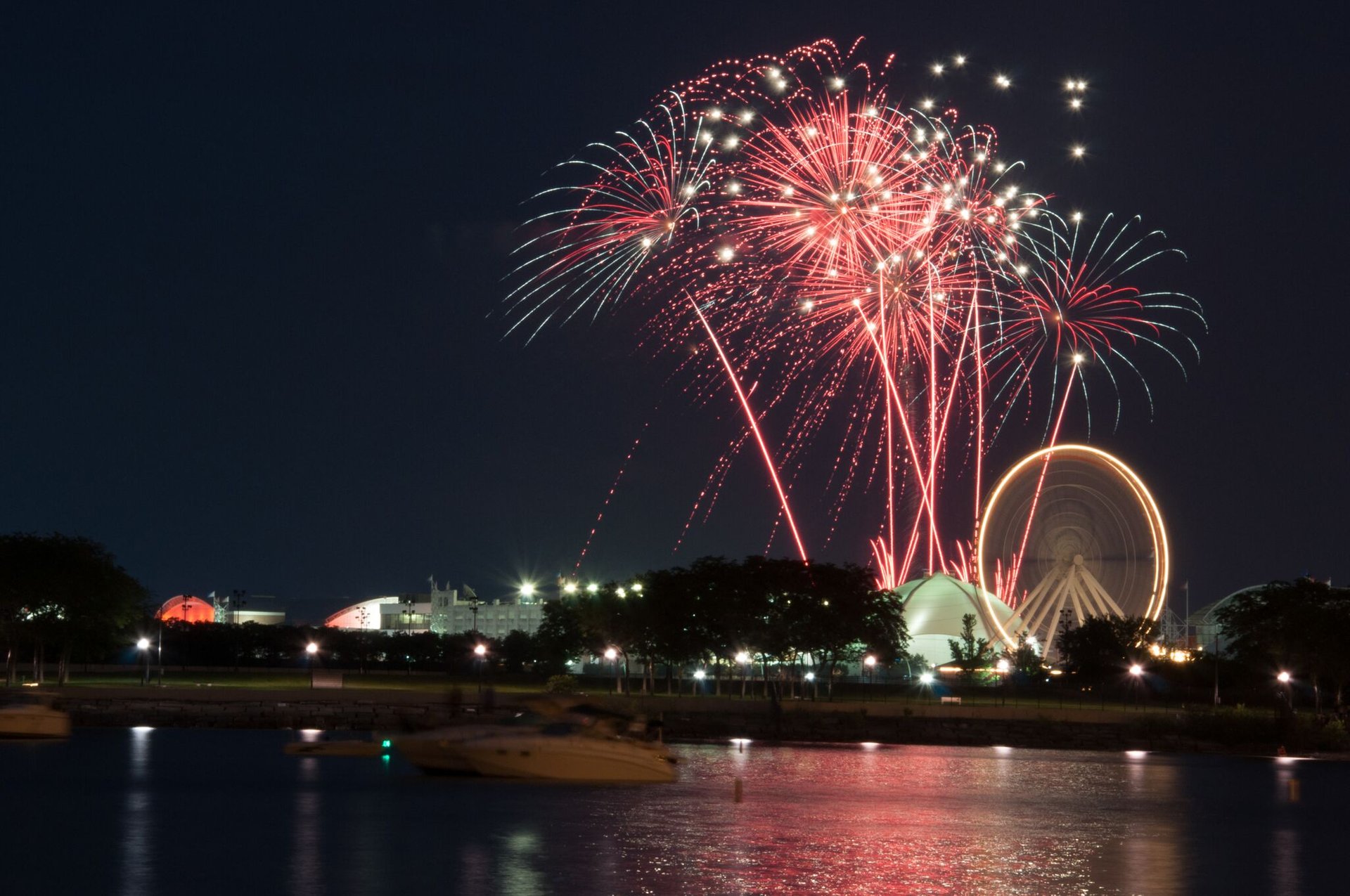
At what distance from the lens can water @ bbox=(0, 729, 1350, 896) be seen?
27875 mm

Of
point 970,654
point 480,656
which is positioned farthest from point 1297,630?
point 480,656

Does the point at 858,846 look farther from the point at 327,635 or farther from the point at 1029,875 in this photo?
the point at 327,635

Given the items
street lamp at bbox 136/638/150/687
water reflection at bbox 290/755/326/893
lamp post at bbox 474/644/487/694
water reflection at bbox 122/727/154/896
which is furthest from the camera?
A: lamp post at bbox 474/644/487/694

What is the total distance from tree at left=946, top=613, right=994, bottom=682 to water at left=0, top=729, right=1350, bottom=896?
67.8 meters

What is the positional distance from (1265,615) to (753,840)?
73.5 metres

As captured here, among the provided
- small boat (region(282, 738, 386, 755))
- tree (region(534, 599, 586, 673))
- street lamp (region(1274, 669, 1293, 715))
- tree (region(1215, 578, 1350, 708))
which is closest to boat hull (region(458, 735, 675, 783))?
small boat (region(282, 738, 386, 755))

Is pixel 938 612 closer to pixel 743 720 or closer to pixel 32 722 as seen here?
pixel 743 720

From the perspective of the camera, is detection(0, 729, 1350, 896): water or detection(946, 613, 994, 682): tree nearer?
detection(0, 729, 1350, 896): water

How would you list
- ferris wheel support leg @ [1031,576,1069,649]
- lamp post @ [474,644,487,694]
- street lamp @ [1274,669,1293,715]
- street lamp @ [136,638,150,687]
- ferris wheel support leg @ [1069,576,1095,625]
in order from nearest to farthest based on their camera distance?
street lamp @ [1274,669,1293,715]
street lamp @ [136,638,150,687]
lamp post @ [474,644,487,694]
ferris wheel support leg @ [1069,576,1095,625]
ferris wheel support leg @ [1031,576,1069,649]

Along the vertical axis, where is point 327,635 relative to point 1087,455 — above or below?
below

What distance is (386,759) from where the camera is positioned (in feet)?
186

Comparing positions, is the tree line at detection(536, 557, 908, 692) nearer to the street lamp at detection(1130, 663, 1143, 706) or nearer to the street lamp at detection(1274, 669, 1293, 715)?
the street lamp at detection(1130, 663, 1143, 706)

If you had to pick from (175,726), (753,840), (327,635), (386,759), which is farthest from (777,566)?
(753,840)

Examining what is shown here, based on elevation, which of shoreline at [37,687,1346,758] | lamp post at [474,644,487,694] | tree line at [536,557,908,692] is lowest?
shoreline at [37,687,1346,758]
